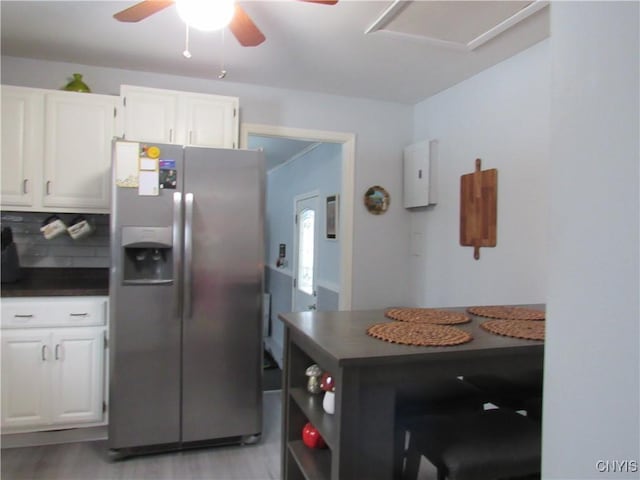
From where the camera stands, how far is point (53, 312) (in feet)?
8.25

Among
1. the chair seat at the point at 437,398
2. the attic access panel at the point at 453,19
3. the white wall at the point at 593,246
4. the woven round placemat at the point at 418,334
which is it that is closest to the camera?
the white wall at the point at 593,246

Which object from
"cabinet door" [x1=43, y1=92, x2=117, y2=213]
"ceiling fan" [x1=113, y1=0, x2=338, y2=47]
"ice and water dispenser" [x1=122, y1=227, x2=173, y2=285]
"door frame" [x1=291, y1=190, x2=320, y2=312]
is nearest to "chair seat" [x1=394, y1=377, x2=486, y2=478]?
"ice and water dispenser" [x1=122, y1=227, x2=173, y2=285]

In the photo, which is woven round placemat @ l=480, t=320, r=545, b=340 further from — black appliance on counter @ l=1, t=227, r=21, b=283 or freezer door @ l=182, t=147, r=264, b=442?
black appliance on counter @ l=1, t=227, r=21, b=283

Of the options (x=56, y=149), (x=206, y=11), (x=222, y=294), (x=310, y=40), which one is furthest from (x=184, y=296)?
(x=310, y=40)

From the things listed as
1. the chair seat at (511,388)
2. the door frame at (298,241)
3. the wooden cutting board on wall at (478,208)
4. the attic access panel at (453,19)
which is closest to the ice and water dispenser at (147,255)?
the attic access panel at (453,19)

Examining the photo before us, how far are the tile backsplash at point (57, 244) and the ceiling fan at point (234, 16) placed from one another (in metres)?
1.64

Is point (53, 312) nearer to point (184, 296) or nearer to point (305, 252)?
point (184, 296)

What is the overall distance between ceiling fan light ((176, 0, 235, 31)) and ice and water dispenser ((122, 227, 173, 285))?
117 centimetres

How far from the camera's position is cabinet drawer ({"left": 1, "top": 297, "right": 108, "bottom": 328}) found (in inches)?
96.6

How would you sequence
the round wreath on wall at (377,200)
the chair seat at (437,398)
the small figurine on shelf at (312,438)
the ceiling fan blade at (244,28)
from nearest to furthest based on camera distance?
1. the small figurine on shelf at (312,438)
2. the chair seat at (437,398)
3. the ceiling fan blade at (244,28)
4. the round wreath on wall at (377,200)

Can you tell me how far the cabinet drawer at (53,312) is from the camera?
2453mm

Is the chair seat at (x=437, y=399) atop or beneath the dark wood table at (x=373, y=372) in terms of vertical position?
beneath

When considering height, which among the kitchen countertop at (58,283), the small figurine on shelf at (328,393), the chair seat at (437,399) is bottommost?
the chair seat at (437,399)

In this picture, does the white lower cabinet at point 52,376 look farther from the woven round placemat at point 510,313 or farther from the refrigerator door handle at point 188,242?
the woven round placemat at point 510,313
